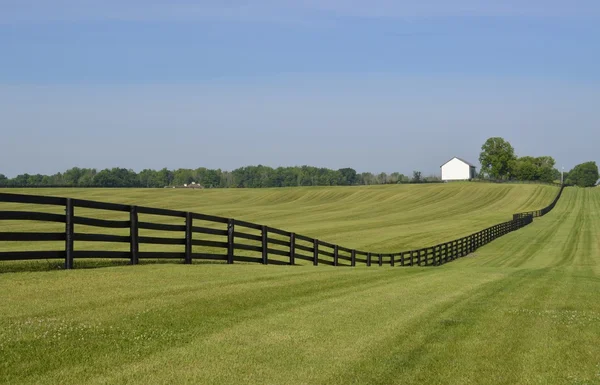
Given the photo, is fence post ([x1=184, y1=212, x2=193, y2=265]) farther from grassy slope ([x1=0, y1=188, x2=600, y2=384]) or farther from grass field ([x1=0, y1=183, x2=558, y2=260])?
grass field ([x1=0, y1=183, x2=558, y2=260])

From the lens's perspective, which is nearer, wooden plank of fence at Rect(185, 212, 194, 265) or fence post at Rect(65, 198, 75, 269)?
fence post at Rect(65, 198, 75, 269)

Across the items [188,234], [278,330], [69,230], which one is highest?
[69,230]

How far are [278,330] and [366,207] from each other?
97312mm

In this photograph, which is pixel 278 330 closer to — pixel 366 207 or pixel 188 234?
pixel 188 234

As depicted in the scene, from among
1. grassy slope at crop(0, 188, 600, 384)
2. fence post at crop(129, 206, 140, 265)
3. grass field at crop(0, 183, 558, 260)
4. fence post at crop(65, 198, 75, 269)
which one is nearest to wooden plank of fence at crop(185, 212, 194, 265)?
grassy slope at crop(0, 188, 600, 384)

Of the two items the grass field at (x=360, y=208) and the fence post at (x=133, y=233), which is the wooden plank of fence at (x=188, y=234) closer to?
the fence post at (x=133, y=233)

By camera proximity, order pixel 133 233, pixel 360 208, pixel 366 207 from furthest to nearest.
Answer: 1. pixel 366 207
2. pixel 360 208
3. pixel 133 233

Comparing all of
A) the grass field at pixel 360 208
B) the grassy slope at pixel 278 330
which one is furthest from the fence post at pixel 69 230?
the grass field at pixel 360 208

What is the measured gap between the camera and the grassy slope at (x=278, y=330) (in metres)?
7.57

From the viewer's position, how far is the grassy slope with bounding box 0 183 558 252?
191 ft

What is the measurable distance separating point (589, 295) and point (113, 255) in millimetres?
11654

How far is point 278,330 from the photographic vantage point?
377 inches

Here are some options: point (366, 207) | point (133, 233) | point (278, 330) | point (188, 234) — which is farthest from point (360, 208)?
point (278, 330)

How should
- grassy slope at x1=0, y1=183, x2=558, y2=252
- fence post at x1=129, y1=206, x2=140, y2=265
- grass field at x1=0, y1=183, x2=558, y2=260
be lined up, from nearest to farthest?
fence post at x1=129, y1=206, x2=140, y2=265, grass field at x1=0, y1=183, x2=558, y2=260, grassy slope at x1=0, y1=183, x2=558, y2=252
